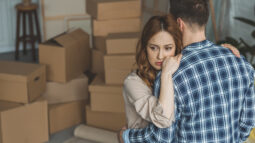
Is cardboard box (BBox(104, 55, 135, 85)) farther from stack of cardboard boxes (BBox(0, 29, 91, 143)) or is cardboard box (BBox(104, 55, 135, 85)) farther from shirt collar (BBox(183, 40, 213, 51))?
shirt collar (BBox(183, 40, 213, 51))

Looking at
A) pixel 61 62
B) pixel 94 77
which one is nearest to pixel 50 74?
pixel 61 62

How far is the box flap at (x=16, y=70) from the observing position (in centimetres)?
291

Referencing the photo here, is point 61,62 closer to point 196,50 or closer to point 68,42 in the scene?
point 68,42

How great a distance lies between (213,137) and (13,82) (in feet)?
6.60

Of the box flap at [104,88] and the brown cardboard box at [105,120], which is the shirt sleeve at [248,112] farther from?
the brown cardboard box at [105,120]

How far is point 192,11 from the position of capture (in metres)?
1.42

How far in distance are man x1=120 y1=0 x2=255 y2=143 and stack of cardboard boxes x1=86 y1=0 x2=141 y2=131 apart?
5.26ft

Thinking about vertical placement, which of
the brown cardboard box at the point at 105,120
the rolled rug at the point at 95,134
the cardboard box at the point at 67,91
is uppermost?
the cardboard box at the point at 67,91

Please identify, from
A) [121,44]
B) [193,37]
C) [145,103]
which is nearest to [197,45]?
[193,37]

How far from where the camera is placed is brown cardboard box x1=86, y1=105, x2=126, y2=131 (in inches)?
132

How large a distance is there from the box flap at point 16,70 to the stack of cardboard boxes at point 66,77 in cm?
21

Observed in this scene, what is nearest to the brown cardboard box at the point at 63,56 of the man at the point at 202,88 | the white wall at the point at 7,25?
the man at the point at 202,88

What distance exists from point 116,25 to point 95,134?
105 centimetres

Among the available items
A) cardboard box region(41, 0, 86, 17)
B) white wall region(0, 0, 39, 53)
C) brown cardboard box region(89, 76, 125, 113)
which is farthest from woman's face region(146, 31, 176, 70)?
white wall region(0, 0, 39, 53)
